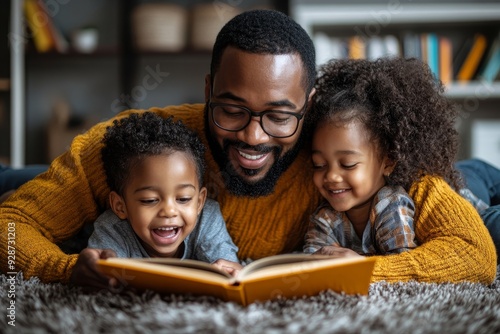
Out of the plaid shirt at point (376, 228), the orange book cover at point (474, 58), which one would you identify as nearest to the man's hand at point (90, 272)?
the plaid shirt at point (376, 228)

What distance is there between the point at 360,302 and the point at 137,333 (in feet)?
1.25

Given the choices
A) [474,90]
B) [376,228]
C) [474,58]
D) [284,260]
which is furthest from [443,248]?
[474,58]

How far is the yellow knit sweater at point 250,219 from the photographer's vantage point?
1221 mm

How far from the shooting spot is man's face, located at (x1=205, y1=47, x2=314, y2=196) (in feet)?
4.26

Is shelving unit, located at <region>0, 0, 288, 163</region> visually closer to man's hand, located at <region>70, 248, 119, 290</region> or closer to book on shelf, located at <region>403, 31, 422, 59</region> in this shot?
book on shelf, located at <region>403, 31, 422, 59</region>

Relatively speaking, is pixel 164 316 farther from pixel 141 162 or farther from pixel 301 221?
pixel 301 221

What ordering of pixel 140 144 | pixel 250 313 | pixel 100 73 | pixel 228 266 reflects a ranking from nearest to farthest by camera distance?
1. pixel 250 313
2. pixel 228 266
3. pixel 140 144
4. pixel 100 73

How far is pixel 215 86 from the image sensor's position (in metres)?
1.37

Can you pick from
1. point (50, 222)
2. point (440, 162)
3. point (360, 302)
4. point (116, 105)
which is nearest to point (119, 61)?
point (116, 105)

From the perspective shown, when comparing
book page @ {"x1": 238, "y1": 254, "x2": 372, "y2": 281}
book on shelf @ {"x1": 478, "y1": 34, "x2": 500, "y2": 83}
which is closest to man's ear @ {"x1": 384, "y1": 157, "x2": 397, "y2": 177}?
book page @ {"x1": 238, "y1": 254, "x2": 372, "y2": 281}

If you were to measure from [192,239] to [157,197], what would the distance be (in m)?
0.18

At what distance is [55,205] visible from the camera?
1387 millimetres

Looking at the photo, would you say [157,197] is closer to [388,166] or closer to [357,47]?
[388,166]

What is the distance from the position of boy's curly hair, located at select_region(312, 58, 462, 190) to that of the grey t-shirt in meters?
0.35
